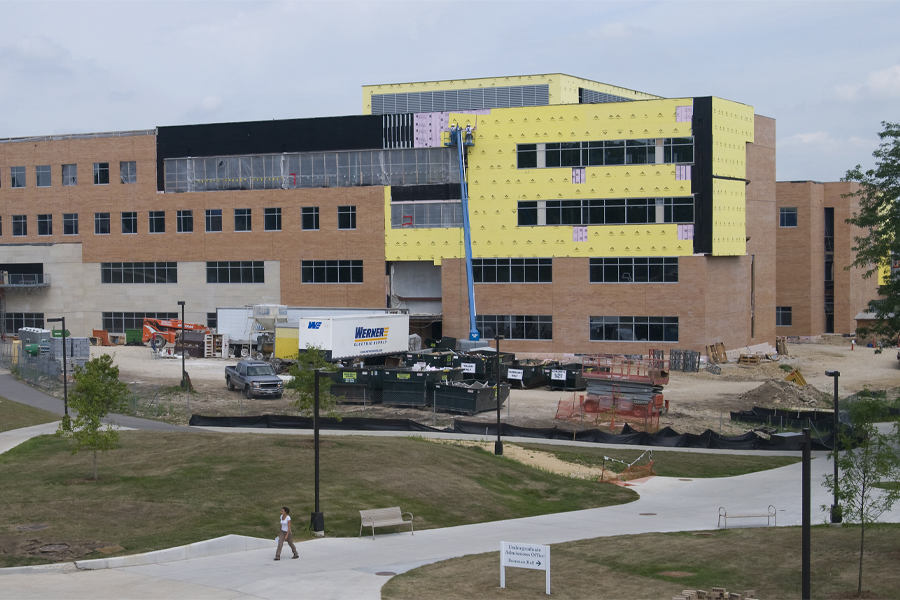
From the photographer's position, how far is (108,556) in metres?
19.8

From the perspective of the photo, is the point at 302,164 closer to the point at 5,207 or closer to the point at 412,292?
the point at 412,292

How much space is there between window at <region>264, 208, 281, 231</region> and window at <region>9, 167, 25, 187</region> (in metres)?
27.0

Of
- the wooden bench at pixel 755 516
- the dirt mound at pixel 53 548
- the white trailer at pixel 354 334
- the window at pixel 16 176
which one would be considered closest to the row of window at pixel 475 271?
the window at pixel 16 176

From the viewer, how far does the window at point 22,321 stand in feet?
294

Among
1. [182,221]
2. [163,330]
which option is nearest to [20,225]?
[182,221]

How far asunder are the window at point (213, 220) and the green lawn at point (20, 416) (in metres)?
38.8

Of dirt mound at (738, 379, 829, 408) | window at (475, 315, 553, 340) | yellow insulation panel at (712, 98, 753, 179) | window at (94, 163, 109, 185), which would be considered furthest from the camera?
window at (94, 163, 109, 185)

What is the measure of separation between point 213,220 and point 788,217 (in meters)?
61.2

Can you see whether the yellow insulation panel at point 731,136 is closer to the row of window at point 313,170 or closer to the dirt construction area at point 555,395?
the dirt construction area at point 555,395

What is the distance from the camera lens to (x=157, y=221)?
8469cm

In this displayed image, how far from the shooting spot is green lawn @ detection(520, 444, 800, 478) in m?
35.4

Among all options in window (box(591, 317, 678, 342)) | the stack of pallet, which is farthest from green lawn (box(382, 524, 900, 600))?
window (box(591, 317, 678, 342))

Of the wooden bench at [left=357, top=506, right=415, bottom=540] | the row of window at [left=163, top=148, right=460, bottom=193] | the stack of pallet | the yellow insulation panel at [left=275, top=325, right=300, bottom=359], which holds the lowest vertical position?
the wooden bench at [left=357, top=506, right=415, bottom=540]

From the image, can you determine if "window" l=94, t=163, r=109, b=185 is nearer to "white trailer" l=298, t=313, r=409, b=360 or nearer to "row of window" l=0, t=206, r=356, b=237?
"row of window" l=0, t=206, r=356, b=237
